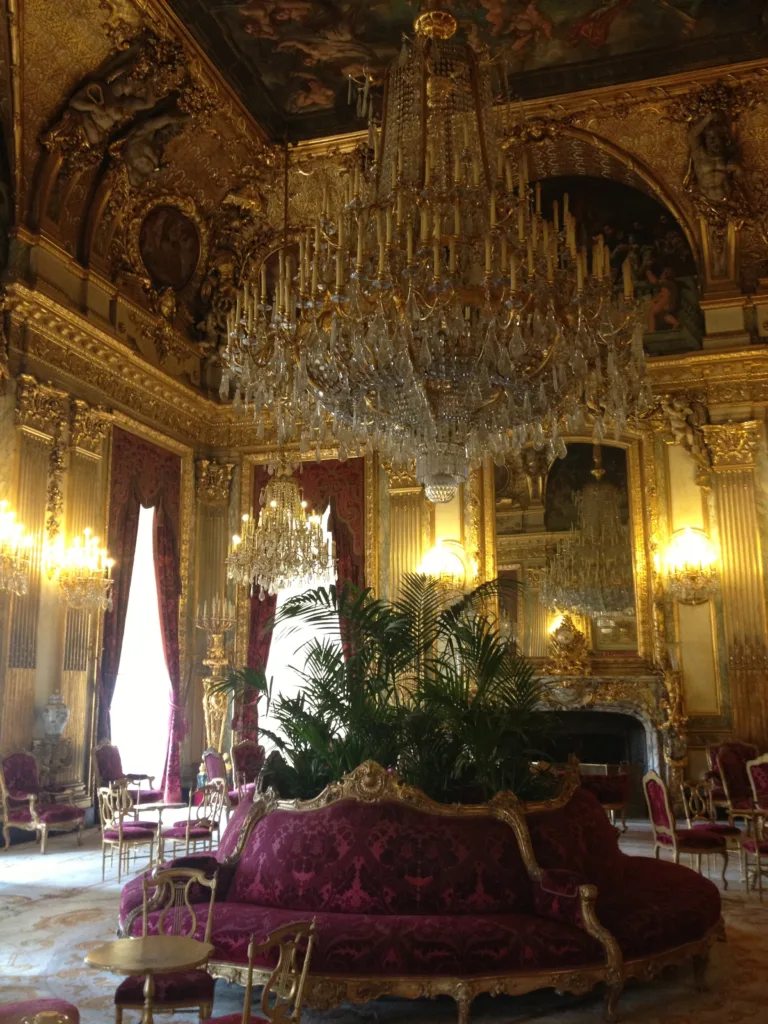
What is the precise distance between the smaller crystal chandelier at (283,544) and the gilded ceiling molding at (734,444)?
4.53 m

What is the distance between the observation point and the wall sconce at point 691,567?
1035cm

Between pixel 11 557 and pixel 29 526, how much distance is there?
115 cm

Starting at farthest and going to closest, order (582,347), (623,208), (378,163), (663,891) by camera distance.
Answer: (623,208) < (378,163) < (582,347) < (663,891)

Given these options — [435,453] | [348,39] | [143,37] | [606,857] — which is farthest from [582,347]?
[143,37]

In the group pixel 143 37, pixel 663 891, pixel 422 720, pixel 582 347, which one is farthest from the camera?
pixel 143 37

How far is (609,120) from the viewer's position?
33.7 ft

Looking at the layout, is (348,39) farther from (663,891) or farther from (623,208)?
(663,891)

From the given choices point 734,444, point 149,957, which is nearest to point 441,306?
point 149,957

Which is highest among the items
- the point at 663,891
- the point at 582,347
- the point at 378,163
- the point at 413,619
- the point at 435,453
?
the point at 378,163

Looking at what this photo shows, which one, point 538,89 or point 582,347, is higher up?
point 538,89

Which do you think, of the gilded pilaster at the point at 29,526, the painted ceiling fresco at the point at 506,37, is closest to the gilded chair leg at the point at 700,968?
the gilded pilaster at the point at 29,526

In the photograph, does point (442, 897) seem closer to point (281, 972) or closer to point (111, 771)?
point (281, 972)

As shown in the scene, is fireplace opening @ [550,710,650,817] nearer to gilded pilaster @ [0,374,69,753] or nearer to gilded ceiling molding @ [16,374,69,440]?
gilded pilaster @ [0,374,69,753]

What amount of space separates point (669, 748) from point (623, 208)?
20.8ft
